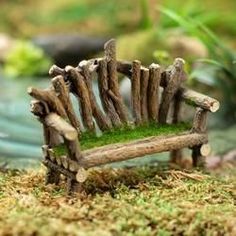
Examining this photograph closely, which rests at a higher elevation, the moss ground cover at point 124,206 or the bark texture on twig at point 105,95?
the bark texture on twig at point 105,95

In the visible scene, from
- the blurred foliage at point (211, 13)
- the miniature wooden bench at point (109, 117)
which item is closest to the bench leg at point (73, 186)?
the miniature wooden bench at point (109, 117)

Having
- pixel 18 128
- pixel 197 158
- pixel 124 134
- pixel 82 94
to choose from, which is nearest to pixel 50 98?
pixel 82 94

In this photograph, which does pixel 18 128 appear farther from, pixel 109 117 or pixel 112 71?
pixel 112 71

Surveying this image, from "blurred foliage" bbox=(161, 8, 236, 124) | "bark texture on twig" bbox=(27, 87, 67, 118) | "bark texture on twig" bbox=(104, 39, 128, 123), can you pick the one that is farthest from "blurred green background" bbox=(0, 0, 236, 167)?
"bark texture on twig" bbox=(27, 87, 67, 118)

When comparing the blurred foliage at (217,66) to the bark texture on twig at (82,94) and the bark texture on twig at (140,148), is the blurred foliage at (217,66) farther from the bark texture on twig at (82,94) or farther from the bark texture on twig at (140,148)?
the bark texture on twig at (82,94)

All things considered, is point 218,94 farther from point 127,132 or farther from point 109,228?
point 109,228

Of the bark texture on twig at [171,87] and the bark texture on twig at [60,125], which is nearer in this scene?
the bark texture on twig at [60,125]
